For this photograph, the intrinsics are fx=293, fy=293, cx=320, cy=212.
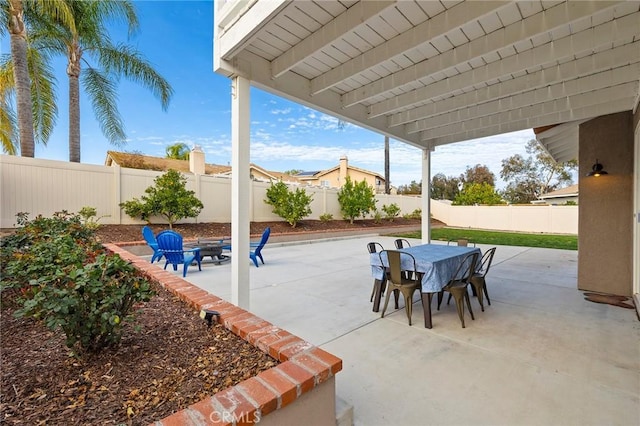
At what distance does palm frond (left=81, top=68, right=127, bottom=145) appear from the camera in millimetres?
10219

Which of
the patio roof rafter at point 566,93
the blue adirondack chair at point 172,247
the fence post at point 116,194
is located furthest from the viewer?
the fence post at point 116,194

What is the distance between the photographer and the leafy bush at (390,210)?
1857 cm

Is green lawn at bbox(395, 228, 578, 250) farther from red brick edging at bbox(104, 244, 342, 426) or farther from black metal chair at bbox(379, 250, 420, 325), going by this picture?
red brick edging at bbox(104, 244, 342, 426)

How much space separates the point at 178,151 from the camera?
23766 mm

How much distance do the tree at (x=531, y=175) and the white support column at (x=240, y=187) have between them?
35.7m

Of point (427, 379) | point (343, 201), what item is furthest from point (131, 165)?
point (427, 379)

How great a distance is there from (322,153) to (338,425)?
32707mm

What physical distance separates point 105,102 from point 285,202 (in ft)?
24.3

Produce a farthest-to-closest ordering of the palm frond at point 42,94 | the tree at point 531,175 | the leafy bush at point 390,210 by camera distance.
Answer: the tree at point 531,175, the leafy bush at point 390,210, the palm frond at point 42,94

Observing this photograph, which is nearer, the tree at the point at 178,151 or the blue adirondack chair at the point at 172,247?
the blue adirondack chair at the point at 172,247

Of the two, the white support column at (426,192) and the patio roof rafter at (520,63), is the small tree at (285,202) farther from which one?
the patio roof rafter at (520,63)

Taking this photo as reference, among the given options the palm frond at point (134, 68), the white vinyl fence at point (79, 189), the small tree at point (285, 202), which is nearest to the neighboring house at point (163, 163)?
the small tree at point (285, 202)

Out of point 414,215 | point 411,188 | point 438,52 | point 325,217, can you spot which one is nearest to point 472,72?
point 438,52

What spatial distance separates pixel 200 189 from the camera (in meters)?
11.1
